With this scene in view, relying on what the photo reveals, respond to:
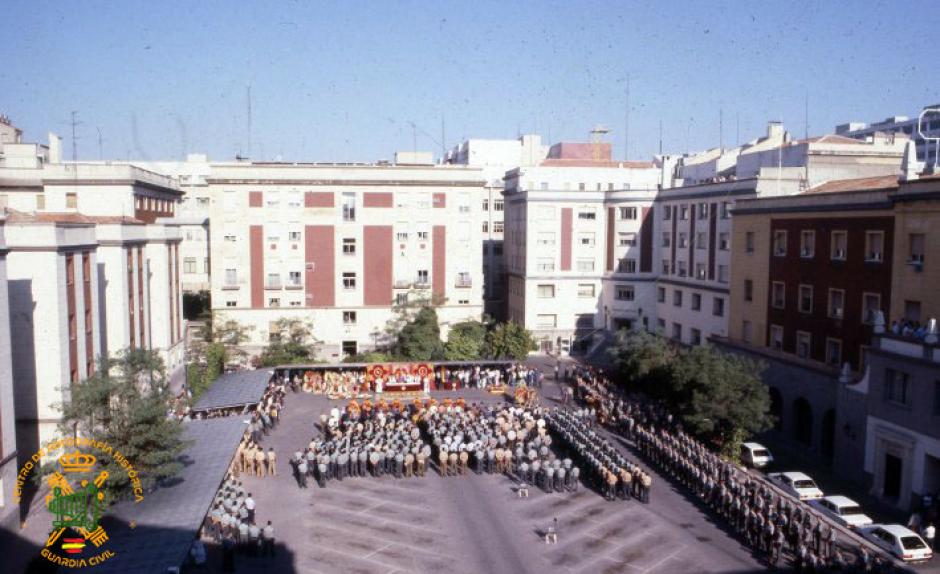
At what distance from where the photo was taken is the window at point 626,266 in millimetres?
61031

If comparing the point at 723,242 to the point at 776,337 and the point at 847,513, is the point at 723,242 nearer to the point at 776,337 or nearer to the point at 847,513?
the point at 776,337

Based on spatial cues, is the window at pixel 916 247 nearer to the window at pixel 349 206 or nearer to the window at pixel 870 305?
the window at pixel 870 305

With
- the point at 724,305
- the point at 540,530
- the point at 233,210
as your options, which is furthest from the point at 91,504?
the point at 724,305

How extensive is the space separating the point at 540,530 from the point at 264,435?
A: 15941 millimetres

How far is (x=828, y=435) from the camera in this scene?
3594 cm

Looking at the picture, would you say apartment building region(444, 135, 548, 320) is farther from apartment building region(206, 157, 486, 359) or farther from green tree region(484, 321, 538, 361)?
green tree region(484, 321, 538, 361)

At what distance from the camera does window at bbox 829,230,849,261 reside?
36.6 metres

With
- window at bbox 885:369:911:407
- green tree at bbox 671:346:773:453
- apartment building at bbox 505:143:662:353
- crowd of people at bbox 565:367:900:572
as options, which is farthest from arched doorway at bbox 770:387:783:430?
apartment building at bbox 505:143:662:353

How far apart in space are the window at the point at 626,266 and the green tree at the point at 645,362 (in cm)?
1554

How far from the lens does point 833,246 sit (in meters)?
37.5

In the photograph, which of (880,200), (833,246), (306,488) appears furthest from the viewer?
(833,246)

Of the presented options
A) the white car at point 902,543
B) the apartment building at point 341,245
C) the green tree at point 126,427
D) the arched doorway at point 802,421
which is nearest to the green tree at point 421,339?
the apartment building at point 341,245

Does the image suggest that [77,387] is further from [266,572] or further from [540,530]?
[540,530]

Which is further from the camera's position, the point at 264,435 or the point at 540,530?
the point at 264,435
